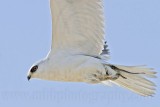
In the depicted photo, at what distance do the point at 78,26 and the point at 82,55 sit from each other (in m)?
0.44

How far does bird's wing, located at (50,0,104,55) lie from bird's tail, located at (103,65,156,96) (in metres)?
0.56

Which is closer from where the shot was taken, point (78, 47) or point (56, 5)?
point (56, 5)

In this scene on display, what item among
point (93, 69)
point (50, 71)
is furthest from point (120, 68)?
point (50, 71)

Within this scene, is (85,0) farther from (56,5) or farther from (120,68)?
(120,68)

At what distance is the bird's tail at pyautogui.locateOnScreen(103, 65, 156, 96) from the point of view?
994cm

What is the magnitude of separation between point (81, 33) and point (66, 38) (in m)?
0.26

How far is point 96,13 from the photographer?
10.1 meters

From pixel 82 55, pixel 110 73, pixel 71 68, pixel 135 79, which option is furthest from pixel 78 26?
pixel 135 79

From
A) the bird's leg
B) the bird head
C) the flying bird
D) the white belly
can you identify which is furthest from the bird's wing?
the bird's leg

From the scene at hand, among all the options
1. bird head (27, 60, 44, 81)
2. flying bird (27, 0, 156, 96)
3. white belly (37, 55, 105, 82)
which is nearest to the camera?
white belly (37, 55, 105, 82)

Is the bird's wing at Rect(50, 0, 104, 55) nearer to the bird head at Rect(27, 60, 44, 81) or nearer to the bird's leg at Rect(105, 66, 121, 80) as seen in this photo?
the bird head at Rect(27, 60, 44, 81)

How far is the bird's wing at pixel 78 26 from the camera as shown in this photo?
9.96 meters

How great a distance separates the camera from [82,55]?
10312 millimetres

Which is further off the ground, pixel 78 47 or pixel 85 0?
pixel 85 0
